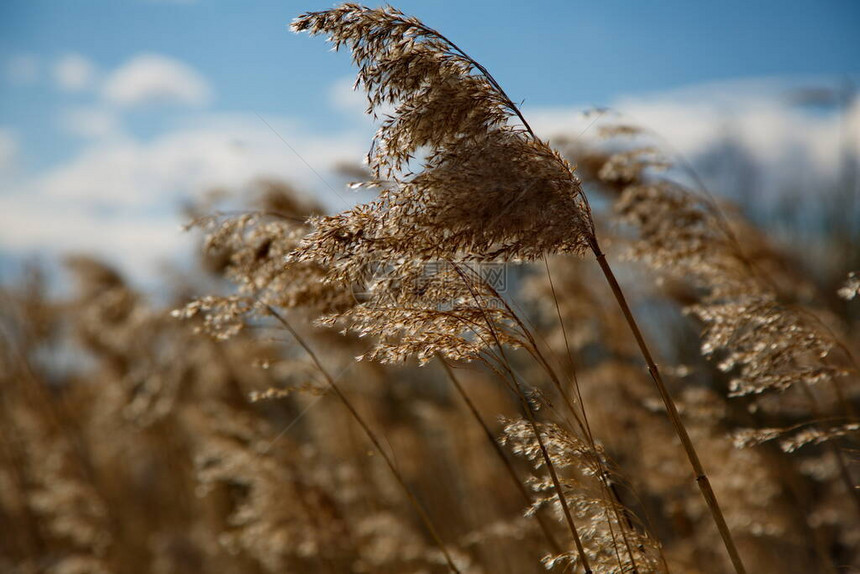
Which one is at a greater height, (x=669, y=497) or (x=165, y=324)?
(x=165, y=324)

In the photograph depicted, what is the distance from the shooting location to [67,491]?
4.90m

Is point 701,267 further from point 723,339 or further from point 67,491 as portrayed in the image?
point 67,491

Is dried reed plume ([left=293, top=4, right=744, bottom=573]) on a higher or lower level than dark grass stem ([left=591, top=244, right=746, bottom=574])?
higher

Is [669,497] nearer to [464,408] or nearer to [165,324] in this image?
[464,408]

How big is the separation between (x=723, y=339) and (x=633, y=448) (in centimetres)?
200

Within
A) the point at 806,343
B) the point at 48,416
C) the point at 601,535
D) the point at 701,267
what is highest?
the point at 48,416

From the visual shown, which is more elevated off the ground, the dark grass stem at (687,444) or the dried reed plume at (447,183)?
the dried reed plume at (447,183)

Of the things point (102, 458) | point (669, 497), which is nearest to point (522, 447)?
point (669, 497)

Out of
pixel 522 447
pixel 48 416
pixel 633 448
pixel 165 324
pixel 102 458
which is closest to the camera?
pixel 522 447

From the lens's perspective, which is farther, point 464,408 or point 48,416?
point 48,416

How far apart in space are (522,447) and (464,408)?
3316mm

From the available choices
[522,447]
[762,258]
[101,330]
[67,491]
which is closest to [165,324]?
[101,330]

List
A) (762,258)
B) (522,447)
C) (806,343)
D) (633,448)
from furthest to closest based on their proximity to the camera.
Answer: (633,448) → (762,258) → (806,343) → (522,447)

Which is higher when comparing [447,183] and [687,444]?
[447,183]
